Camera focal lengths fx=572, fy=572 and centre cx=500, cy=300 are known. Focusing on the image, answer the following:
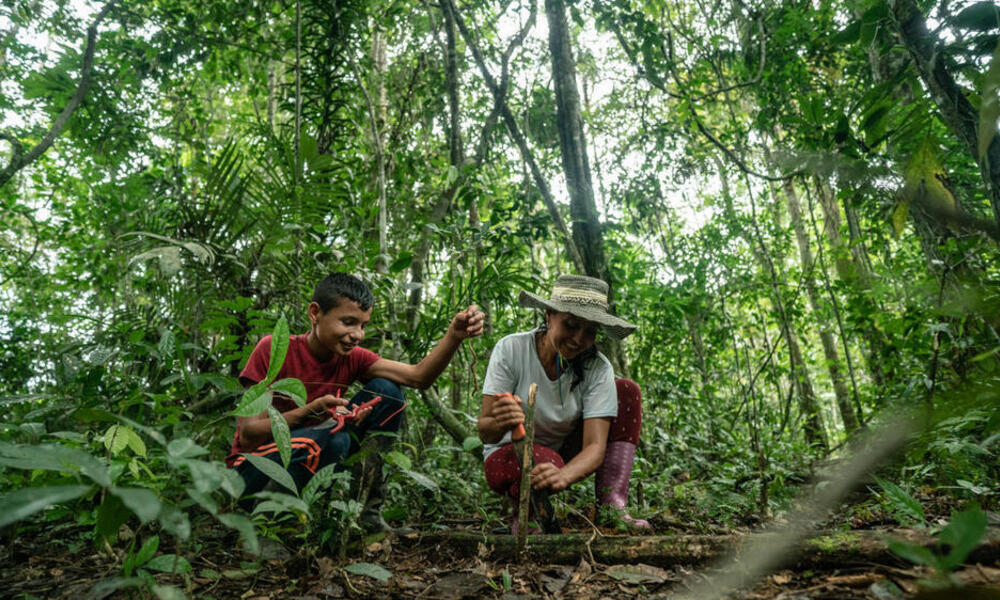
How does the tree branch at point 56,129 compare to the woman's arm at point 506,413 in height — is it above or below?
above

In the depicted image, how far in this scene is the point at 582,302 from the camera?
8.90 ft

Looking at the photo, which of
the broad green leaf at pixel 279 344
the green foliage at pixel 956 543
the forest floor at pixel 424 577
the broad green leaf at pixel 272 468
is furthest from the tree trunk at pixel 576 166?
the green foliage at pixel 956 543

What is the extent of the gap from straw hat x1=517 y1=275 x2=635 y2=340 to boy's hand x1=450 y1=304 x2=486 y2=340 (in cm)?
35

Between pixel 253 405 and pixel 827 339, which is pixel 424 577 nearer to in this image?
pixel 253 405

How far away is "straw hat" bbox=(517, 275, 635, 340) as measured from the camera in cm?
263

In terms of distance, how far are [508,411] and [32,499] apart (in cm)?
152

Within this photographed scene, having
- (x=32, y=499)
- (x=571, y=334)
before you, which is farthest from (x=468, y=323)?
(x=32, y=499)

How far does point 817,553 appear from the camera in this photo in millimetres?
1596

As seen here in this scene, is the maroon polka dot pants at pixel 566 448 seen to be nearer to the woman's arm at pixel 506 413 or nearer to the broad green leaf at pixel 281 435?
the woman's arm at pixel 506 413

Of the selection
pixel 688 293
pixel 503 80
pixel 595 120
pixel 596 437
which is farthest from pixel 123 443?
pixel 595 120

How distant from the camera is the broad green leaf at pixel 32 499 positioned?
0.75 m

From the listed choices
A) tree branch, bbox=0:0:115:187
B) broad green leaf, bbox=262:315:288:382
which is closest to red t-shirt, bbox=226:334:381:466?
broad green leaf, bbox=262:315:288:382

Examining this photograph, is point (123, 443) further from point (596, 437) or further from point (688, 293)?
point (688, 293)

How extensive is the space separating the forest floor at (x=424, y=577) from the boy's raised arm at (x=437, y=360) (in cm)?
77
